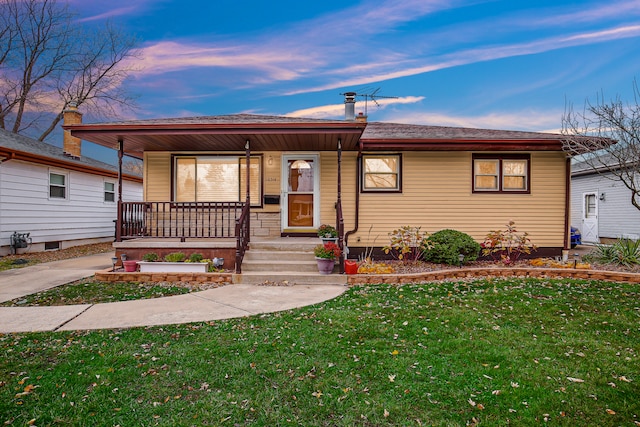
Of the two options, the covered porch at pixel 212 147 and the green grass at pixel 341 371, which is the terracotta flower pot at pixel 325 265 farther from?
the green grass at pixel 341 371

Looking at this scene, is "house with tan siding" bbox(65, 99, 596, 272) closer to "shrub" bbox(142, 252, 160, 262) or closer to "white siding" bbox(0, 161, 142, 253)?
"shrub" bbox(142, 252, 160, 262)

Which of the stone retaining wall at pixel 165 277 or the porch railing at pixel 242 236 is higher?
the porch railing at pixel 242 236

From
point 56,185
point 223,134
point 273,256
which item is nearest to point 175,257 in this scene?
point 273,256

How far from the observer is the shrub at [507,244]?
8.14 meters

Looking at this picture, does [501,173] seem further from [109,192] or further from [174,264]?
[109,192]

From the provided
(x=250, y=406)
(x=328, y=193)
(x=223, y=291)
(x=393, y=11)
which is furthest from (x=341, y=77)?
(x=250, y=406)

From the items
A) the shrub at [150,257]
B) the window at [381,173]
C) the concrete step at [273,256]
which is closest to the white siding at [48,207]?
the shrub at [150,257]

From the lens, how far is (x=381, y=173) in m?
9.08

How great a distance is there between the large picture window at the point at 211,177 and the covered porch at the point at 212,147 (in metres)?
0.15

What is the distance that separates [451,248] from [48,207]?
1254cm

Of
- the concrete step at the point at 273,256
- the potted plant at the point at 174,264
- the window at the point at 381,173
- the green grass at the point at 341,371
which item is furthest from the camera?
the window at the point at 381,173

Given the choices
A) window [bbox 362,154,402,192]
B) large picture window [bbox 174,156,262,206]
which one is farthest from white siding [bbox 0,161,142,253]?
window [bbox 362,154,402,192]

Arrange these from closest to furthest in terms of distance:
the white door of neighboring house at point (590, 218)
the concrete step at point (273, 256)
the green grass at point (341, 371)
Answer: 1. the green grass at point (341, 371)
2. the concrete step at point (273, 256)
3. the white door of neighboring house at point (590, 218)

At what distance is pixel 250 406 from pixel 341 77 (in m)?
16.3
